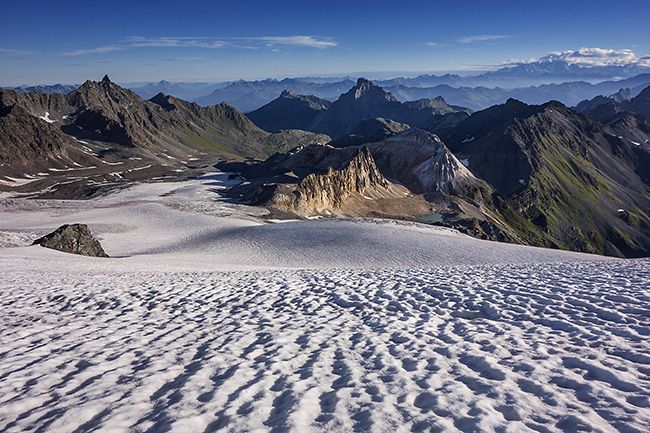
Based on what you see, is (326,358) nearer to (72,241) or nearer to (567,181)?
(72,241)

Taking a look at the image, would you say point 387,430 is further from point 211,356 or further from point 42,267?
point 42,267

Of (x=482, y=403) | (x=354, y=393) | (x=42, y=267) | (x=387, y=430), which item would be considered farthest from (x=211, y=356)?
(x=42, y=267)

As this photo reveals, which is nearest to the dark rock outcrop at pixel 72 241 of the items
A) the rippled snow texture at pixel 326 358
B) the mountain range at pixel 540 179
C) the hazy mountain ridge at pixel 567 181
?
the rippled snow texture at pixel 326 358

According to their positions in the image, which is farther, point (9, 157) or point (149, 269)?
point (9, 157)

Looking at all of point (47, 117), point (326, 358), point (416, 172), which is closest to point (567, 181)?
point (416, 172)

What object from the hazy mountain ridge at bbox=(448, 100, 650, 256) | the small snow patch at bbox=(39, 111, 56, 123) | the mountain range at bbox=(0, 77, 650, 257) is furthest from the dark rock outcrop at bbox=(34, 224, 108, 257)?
the small snow patch at bbox=(39, 111, 56, 123)

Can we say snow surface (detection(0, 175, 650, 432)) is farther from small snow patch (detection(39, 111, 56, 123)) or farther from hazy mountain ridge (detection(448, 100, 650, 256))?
small snow patch (detection(39, 111, 56, 123))
